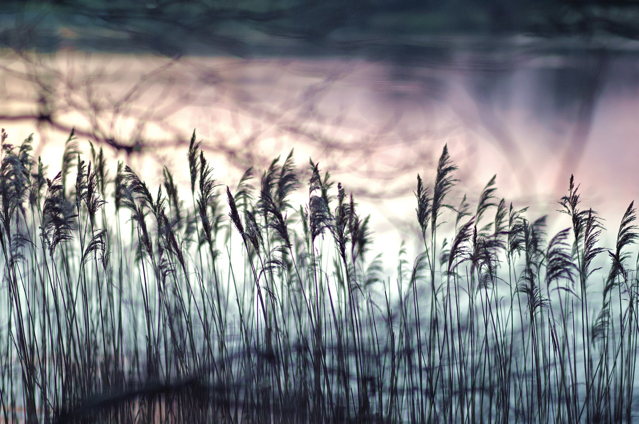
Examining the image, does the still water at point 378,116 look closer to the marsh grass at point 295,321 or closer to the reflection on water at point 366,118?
the reflection on water at point 366,118

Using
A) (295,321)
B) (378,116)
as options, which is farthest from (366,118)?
(295,321)

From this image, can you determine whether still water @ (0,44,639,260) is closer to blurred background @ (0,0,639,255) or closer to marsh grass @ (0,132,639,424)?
blurred background @ (0,0,639,255)

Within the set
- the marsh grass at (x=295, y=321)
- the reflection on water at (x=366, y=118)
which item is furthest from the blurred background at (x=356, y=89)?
the marsh grass at (x=295, y=321)

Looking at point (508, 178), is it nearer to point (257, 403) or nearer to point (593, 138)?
point (593, 138)

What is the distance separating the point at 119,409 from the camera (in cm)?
231

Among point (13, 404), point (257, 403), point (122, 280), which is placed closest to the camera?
point (257, 403)

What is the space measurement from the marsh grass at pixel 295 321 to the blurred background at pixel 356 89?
264 millimetres

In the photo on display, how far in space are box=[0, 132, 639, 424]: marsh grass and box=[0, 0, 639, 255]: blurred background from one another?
26 cm

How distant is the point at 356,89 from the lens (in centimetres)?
267

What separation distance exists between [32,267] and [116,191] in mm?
560

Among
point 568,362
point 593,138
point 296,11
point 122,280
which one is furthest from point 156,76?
point 568,362

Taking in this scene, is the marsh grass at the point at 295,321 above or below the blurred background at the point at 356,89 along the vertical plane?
below

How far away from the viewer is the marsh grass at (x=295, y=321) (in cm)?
221

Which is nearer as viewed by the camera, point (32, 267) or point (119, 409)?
point (119, 409)
